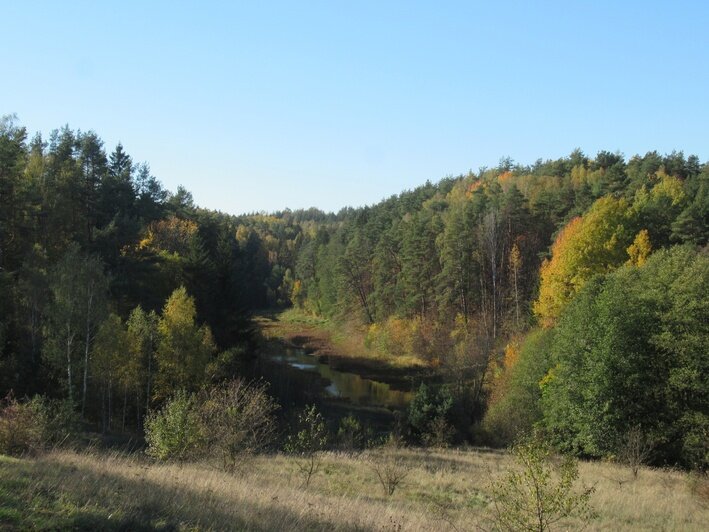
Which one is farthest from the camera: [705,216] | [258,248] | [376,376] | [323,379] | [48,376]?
[258,248]

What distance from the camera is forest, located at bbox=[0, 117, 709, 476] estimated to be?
2822 cm

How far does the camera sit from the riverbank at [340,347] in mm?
60406

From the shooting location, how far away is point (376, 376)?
61469 mm

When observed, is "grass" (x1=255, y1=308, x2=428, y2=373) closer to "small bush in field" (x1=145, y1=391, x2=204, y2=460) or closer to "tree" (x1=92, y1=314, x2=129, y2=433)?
"tree" (x1=92, y1=314, x2=129, y2=433)

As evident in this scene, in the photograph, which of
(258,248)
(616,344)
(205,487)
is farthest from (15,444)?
(258,248)

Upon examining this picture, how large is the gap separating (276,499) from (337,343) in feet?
226

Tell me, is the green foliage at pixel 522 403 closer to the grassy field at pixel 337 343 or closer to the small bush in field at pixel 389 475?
the small bush in field at pixel 389 475

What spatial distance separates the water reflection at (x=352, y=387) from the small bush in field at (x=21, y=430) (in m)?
32.1

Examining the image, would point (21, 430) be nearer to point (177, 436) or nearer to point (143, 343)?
point (177, 436)

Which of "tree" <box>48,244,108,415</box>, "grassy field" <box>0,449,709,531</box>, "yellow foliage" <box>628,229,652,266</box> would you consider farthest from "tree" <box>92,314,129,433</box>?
"yellow foliage" <box>628,229,652,266</box>

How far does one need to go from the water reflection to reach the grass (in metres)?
3.46

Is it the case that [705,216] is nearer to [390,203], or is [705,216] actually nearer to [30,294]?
[30,294]

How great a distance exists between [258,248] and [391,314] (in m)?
61.3

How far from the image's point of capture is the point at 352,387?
55.4m
